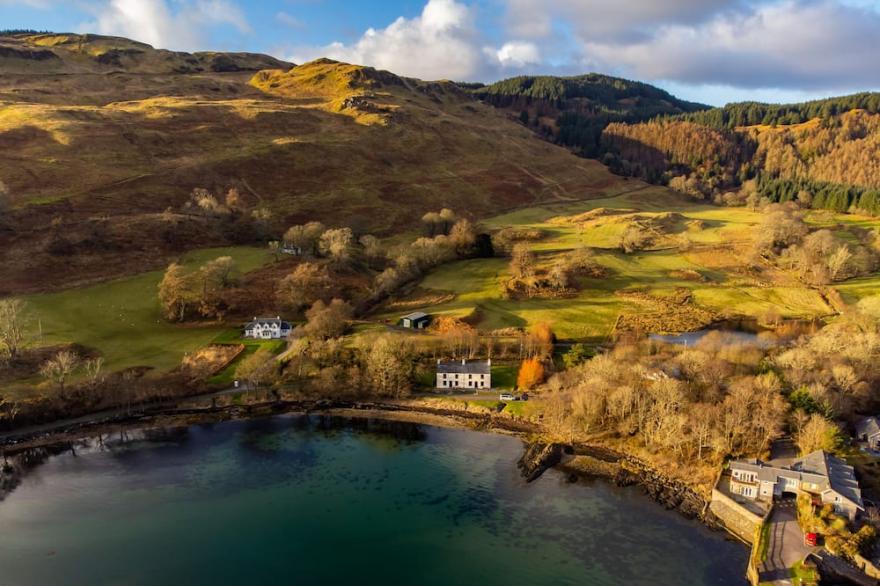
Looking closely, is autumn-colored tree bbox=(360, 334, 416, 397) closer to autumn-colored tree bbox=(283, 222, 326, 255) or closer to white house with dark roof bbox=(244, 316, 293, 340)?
white house with dark roof bbox=(244, 316, 293, 340)

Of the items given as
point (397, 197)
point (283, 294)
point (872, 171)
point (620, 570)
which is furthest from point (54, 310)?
point (872, 171)

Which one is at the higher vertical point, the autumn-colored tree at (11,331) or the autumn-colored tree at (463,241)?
the autumn-colored tree at (463,241)

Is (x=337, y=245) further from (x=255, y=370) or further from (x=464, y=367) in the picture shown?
(x=464, y=367)

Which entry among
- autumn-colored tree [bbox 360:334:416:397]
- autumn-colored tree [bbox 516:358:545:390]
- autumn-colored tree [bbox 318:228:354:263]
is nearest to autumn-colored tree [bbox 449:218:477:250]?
autumn-colored tree [bbox 318:228:354:263]

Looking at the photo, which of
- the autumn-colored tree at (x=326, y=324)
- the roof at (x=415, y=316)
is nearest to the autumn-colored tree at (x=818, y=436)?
the roof at (x=415, y=316)

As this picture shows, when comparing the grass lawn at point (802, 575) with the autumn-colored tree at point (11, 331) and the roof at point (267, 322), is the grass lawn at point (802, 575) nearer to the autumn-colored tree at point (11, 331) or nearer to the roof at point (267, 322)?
the roof at point (267, 322)

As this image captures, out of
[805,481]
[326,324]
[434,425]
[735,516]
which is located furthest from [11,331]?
[805,481]
